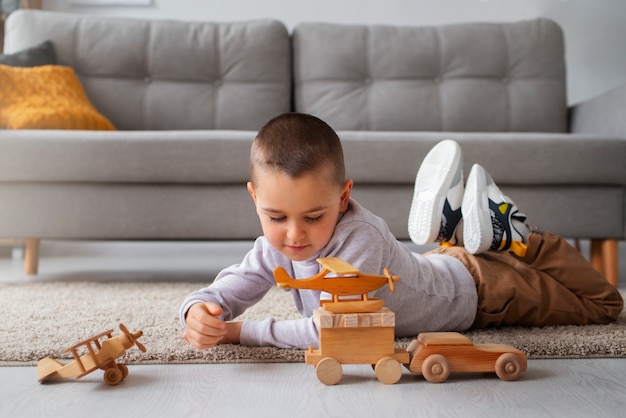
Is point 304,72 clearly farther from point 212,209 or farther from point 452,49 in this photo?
point 212,209

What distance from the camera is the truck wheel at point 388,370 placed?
81 cm

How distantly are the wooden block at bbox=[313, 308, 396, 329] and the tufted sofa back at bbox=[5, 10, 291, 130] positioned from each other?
5.86 ft

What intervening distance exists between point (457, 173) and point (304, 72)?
1.43m

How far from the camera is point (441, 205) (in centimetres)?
126

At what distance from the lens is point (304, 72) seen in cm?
258

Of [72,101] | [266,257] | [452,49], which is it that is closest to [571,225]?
[452,49]

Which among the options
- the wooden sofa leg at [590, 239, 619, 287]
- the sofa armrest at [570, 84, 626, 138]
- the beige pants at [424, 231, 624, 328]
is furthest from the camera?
the sofa armrest at [570, 84, 626, 138]

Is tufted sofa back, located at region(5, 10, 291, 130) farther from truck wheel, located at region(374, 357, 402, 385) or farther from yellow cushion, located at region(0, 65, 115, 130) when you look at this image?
truck wheel, located at region(374, 357, 402, 385)

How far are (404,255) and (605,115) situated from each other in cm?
143

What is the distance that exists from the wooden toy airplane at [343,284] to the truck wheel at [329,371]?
0.22 ft

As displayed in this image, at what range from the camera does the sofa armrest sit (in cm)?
202

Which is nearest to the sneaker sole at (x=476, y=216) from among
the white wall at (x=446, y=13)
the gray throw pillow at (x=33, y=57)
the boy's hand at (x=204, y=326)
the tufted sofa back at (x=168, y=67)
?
the boy's hand at (x=204, y=326)

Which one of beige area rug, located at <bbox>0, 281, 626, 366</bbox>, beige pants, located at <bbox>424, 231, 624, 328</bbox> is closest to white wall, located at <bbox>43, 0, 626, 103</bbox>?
beige area rug, located at <bbox>0, 281, 626, 366</bbox>

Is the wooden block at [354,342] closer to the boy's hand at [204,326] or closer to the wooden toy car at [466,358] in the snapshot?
the wooden toy car at [466,358]
